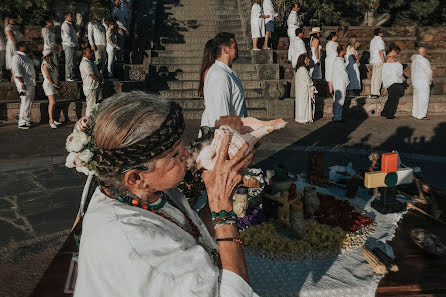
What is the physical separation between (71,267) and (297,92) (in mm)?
9042

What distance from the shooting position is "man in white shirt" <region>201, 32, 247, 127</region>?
455 cm

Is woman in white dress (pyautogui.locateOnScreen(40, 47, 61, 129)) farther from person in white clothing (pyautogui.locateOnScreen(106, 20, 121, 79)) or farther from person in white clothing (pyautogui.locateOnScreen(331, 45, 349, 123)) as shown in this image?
person in white clothing (pyautogui.locateOnScreen(331, 45, 349, 123))

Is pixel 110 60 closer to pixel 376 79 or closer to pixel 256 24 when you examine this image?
pixel 256 24

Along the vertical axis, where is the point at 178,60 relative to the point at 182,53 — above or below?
below

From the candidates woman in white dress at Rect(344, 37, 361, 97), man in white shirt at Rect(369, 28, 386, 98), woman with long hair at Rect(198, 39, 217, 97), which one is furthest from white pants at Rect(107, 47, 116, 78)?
woman with long hair at Rect(198, 39, 217, 97)

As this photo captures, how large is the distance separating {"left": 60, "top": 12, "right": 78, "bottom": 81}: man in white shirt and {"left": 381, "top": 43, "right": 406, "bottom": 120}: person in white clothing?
869cm

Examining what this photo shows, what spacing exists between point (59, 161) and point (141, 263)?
7.13 meters

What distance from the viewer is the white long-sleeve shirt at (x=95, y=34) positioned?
13.4m

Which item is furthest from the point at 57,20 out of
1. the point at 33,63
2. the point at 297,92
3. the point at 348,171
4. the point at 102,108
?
the point at 102,108

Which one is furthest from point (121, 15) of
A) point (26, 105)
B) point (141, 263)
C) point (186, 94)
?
point (141, 263)

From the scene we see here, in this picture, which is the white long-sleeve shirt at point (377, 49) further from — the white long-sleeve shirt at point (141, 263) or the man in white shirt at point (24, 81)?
the white long-sleeve shirt at point (141, 263)

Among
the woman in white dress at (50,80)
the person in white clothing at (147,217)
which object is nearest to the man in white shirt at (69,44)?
the woman in white dress at (50,80)

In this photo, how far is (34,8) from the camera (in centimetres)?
1566

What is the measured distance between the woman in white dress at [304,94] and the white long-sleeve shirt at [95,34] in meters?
5.90
